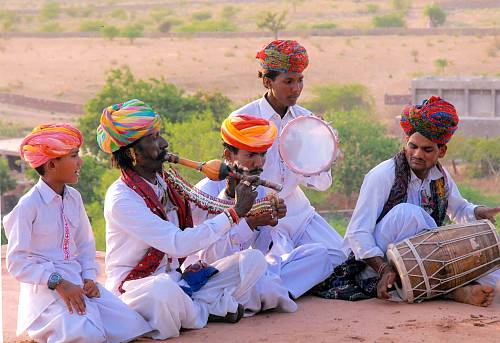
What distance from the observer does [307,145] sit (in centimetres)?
619

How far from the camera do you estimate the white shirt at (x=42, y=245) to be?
16.5 feet

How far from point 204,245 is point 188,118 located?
2781 cm

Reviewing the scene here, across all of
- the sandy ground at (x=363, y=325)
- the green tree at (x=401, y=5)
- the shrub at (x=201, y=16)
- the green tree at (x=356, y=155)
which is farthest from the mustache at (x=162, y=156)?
the shrub at (x=201, y=16)

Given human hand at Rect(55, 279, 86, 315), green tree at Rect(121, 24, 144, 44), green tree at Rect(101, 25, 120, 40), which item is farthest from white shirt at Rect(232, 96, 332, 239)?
green tree at Rect(101, 25, 120, 40)

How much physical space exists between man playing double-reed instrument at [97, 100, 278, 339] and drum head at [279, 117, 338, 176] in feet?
2.92

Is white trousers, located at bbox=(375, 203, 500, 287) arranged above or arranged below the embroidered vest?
below

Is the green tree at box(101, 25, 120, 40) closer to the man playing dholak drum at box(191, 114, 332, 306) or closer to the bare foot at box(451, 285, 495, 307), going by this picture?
the man playing dholak drum at box(191, 114, 332, 306)

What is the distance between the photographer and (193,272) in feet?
17.8

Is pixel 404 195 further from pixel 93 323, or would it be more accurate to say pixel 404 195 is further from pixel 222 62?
pixel 222 62

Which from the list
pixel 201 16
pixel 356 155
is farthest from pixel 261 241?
pixel 201 16

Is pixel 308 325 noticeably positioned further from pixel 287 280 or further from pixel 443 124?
pixel 443 124

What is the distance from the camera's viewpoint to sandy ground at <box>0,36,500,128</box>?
43406 millimetres

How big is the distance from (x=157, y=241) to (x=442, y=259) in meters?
1.47

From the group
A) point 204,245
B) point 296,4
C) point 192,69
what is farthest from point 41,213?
point 296,4
